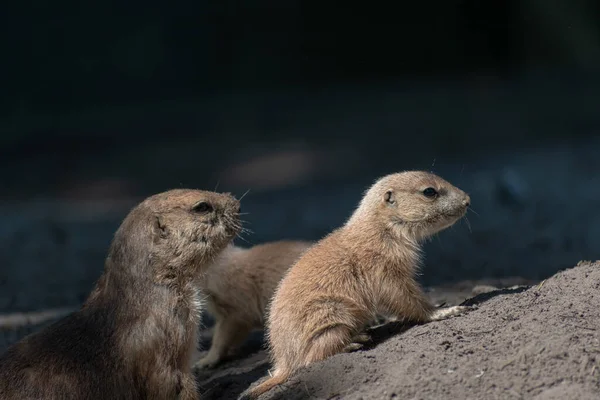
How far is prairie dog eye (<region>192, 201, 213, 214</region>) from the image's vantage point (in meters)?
6.08

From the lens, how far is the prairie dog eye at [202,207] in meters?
6.08

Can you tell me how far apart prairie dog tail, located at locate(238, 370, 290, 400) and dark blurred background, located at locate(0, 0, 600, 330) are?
6443 mm

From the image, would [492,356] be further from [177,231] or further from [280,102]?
[280,102]

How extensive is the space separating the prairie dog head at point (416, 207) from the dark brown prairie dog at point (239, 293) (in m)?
1.87

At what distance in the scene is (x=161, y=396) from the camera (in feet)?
18.6

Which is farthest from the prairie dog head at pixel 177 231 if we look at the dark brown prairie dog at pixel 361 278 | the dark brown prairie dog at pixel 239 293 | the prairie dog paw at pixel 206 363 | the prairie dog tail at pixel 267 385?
the prairie dog paw at pixel 206 363

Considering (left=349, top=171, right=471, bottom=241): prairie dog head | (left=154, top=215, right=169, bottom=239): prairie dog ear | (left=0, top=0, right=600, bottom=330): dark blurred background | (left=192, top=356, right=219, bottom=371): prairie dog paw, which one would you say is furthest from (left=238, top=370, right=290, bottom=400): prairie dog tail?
(left=0, top=0, right=600, bottom=330): dark blurred background

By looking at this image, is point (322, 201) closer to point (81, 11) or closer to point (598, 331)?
point (81, 11)

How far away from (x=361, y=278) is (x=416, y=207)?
0.73 m

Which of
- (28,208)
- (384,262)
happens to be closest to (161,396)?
(384,262)

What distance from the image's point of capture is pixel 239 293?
8.35 meters

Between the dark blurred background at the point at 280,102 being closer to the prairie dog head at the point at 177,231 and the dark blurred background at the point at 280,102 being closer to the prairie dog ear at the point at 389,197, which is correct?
the prairie dog ear at the point at 389,197

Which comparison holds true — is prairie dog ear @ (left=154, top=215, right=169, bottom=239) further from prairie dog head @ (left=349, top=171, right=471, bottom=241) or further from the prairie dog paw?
the prairie dog paw

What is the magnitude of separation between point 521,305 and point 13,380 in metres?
3.35
